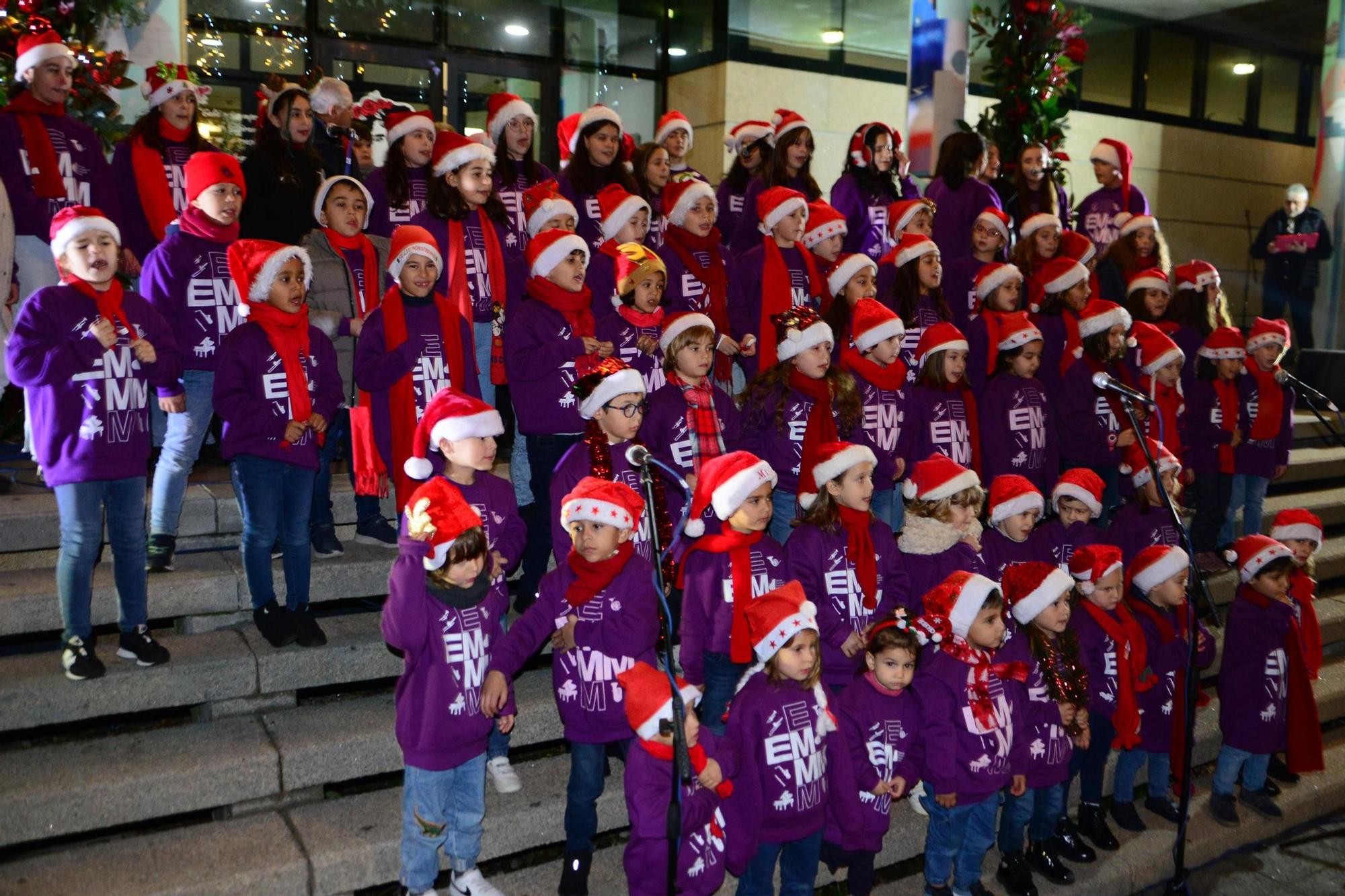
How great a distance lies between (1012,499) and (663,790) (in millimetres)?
2552

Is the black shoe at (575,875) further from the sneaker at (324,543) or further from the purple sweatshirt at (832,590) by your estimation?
the sneaker at (324,543)

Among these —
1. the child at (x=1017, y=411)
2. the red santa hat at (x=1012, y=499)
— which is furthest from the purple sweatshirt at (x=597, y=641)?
the child at (x=1017, y=411)

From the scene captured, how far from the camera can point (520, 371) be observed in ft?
17.0

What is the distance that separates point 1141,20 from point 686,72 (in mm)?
6985

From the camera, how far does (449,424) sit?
4.21 metres

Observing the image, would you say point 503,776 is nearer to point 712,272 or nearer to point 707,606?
point 707,606

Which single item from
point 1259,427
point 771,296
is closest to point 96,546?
point 771,296

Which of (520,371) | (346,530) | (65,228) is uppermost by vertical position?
(65,228)

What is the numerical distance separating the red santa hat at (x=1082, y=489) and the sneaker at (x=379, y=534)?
3315 mm

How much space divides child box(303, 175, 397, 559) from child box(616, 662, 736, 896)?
7.44 feet

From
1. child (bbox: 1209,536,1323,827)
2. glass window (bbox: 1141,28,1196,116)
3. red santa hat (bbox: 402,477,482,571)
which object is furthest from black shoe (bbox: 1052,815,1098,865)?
glass window (bbox: 1141,28,1196,116)

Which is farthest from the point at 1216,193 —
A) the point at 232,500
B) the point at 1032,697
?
the point at 232,500

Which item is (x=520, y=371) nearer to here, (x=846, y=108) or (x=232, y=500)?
(x=232, y=500)

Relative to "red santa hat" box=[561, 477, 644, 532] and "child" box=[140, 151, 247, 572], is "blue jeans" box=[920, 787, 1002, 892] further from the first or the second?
"child" box=[140, 151, 247, 572]
